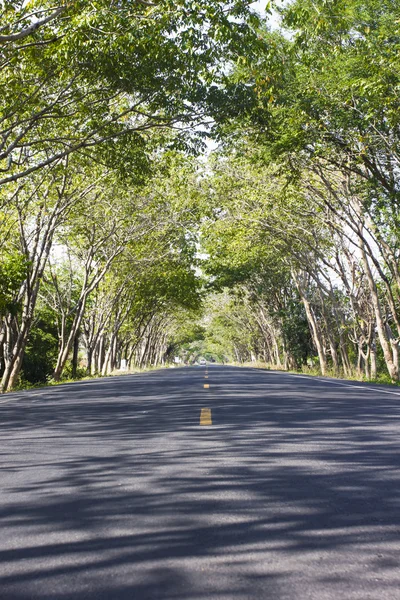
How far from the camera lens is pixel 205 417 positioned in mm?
8805

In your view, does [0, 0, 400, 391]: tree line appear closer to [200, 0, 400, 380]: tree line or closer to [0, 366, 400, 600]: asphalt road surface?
[200, 0, 400, 380]: tree line

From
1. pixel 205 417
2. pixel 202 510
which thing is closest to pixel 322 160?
pixel 205 417

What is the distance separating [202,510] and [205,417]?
15.4 ft

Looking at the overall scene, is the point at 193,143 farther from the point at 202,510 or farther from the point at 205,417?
the point at 202,510

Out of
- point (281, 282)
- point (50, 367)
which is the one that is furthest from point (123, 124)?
point (281, 282)

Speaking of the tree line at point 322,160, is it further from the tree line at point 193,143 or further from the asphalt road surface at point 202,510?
the asphalt road surface at point 202,510

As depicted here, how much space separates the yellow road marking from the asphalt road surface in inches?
4.2

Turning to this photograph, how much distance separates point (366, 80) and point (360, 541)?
41.1 feet

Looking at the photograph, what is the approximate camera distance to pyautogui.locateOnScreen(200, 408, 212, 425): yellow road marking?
8227mm

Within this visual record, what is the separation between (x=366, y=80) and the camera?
45.2 feet

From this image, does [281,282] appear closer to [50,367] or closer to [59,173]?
[50,367]

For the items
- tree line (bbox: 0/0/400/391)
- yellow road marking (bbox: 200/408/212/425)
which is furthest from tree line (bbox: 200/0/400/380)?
yellow road marking (bbox: 200/408/212/425)

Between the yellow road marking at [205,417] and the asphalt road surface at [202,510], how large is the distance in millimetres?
108

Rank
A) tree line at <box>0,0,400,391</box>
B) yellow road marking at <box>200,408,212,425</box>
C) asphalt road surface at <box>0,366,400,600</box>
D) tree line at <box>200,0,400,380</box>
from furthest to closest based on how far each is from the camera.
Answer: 1. tree line at <box>200,0,400,380</box>
2. tree line at <box>0,0,400,391</box>
3. yellow road marking at <box>200,408,212,425</box>
4. asphalt road surface at <box>0,366,400,600</box>
